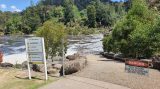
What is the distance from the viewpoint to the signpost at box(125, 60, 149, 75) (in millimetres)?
15709

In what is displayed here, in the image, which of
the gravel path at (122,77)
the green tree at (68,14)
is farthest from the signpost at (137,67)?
the green tree at (68,14)

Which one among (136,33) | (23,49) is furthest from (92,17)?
(136,33)

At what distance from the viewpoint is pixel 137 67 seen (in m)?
15.9

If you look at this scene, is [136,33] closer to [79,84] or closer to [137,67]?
[79,84]

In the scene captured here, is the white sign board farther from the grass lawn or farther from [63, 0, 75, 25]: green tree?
[63, 0, 75, 25]: green tree

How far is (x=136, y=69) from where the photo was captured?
16031 mm

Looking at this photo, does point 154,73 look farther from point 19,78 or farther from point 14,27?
point 14,27

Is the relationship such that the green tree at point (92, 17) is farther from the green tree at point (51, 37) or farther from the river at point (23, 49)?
the green tree at point (51, 37)

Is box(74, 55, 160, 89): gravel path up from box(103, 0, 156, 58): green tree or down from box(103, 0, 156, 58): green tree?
down

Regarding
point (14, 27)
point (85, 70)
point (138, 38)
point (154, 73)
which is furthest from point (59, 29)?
point (14, 27)

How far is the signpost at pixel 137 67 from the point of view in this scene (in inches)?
618

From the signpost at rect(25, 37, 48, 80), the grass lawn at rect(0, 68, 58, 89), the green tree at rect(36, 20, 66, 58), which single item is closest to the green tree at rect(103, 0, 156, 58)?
the green tree at rect(36, 20, 66, 58)

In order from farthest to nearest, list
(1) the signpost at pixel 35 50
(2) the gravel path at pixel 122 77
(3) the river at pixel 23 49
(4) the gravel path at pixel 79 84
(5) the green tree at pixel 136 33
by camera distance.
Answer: (3) the river at pixel 23 49 < (5) the green tree at pixel 136 33 < (1) the signpost at pixel 35 50 < (4) the gravel path at pixel 79 84 < (2) the gravel path at pixel 122 77

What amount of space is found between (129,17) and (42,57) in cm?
1486
